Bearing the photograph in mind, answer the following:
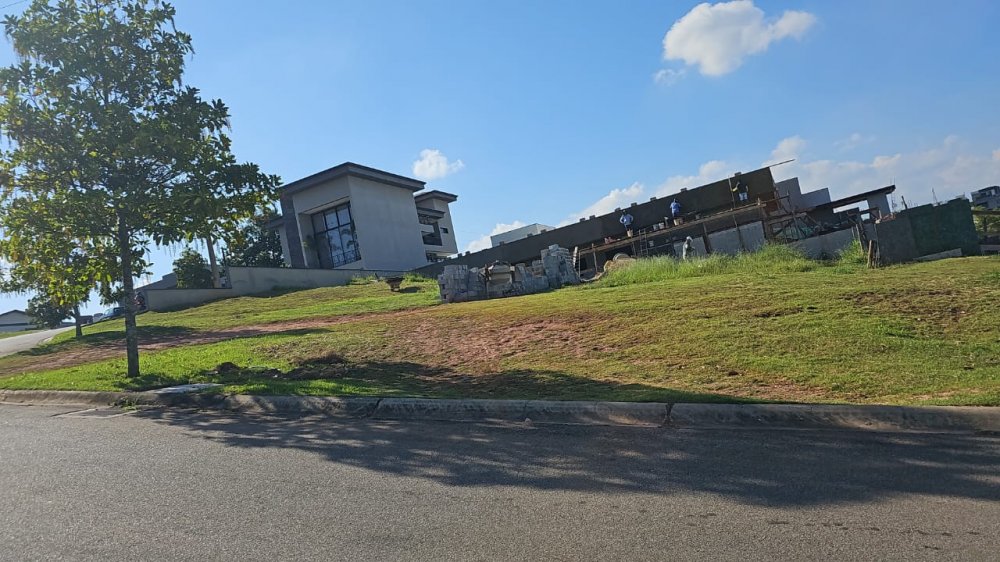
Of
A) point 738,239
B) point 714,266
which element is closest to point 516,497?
point 714,266

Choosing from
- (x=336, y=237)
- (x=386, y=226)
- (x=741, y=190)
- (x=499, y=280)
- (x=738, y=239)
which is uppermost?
(x=386, y=226)

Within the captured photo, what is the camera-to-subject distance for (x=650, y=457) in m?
5.19

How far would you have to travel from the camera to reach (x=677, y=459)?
5.09m

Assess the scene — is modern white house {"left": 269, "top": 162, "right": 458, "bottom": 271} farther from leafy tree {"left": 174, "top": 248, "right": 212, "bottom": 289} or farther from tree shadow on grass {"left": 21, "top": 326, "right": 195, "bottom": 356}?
tree shadow on grass {"left": 21, "top": 326, "right": 195, "bottom": 356}

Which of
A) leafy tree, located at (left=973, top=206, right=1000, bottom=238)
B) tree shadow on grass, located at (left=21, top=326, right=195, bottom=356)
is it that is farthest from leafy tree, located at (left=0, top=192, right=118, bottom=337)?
leafy tree, located at (left=973, top=206, right=1000, bottom=238)

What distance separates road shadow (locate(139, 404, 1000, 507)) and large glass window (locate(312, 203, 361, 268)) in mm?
40023

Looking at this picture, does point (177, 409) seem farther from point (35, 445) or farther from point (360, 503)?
point (360, 503)

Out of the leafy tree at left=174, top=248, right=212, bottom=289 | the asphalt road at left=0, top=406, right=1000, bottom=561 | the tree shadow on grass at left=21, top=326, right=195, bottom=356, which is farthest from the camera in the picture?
the leafy tree at left=174, top=248, right=212, bottom=289

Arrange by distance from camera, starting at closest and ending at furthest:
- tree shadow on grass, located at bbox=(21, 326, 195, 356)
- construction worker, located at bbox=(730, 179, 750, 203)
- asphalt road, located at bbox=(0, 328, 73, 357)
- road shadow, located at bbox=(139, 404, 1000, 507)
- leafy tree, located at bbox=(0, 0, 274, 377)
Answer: road shadow, located at bbox=(139, 404, 1000, 507)
leafy tree, located at bbox=(0, 0, 274, 377)
tree shadow on grass, located at bbox=(21, 326, 195, 356)
asphalt road, located at bbox=(0, 328, 73, 357)
construction worker, located at bbox=(730, 179, 750, 203)

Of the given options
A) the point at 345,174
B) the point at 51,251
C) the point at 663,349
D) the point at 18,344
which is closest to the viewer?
the point at 663,349

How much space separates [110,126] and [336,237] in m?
37.0

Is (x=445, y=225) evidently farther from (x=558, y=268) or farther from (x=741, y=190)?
(x=558, y=268)

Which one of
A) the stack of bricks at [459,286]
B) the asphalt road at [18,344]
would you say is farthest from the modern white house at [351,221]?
the stack of bricks at [459,286]

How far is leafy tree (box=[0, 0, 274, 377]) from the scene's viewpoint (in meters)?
10.1
